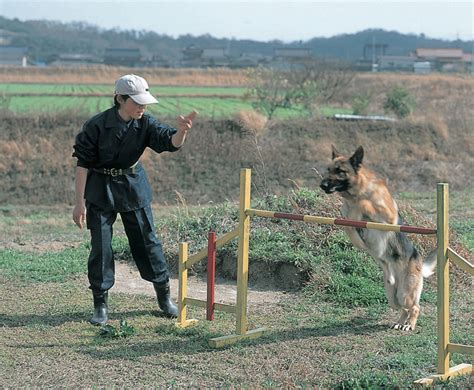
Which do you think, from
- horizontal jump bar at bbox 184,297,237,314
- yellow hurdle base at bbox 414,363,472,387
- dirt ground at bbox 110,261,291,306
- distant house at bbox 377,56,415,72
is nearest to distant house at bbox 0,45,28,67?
distant house at bbox 377,56,415,72

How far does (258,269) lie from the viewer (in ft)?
33.5

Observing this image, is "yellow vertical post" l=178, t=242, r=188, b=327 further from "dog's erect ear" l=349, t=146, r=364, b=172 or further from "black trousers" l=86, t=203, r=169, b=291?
"dog's erect ear" l=349, t=146, r=364, b=172

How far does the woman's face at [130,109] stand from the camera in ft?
25.7

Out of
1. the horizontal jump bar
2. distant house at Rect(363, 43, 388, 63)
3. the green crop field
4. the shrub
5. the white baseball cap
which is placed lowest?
the horizontal jump bar

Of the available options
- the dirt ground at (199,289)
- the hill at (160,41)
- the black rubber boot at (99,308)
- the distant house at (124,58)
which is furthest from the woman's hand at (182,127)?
the hill at (160,41)

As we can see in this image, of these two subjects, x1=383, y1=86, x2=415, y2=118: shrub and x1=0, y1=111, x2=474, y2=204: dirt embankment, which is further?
x1=383, y1=86, x2=415, y2=118: shrub

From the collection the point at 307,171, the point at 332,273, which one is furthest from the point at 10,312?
the point at 307,171

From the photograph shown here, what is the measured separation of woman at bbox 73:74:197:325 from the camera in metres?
7.88

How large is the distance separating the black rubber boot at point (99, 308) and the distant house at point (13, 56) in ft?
245

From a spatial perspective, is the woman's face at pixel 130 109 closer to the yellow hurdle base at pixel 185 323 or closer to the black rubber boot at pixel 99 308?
the black rubber boot at pixel 99 308

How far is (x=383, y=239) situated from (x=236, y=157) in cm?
1730

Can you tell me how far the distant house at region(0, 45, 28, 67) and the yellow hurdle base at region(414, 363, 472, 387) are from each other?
253 feet

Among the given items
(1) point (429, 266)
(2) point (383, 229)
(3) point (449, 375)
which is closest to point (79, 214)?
(2) point (383, 229)

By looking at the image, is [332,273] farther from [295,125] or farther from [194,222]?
[295,125]
